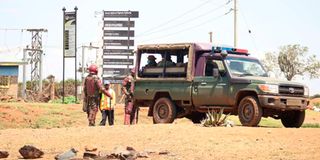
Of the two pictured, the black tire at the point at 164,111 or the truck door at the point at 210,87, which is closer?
the truck door at the point at 210,87

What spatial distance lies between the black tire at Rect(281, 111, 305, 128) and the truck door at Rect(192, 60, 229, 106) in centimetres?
174

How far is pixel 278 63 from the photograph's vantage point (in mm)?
69875

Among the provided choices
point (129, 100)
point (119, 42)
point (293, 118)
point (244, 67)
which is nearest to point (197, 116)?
point (129, 100)

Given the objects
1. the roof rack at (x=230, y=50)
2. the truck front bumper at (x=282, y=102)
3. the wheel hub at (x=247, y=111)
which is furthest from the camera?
the roof rack at (x=230, y=50)

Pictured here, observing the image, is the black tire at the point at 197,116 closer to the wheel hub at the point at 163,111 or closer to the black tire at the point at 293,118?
the wheel hub at the point at 163,111

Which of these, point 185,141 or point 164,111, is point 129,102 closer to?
point 164,111

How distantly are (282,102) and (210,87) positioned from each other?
6.06ft

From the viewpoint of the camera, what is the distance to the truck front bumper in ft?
45.2

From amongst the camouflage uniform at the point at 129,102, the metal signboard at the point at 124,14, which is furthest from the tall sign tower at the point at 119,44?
the camouflage uniform at the point at 129,102

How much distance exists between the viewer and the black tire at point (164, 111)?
15.7m

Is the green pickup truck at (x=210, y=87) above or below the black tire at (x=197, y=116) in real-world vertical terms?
above

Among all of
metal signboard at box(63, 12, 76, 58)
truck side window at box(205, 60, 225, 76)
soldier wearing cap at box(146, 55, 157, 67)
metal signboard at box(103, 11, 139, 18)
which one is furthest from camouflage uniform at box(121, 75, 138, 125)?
metal signboard at box(103, 11, 139, 18)

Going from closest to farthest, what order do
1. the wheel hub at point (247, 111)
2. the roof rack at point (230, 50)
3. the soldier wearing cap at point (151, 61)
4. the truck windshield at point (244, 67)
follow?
the wheel hub at point (247, 111) < the truck windshield at point (244, 67) < the roof rack at point (230, 50) < the soldier wearing cap at point (151, 61)

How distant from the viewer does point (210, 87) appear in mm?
14891
